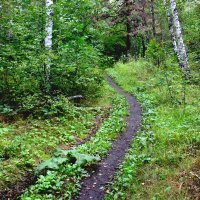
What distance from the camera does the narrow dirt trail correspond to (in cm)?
603

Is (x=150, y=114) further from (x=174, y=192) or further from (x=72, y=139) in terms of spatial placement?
(x=174, y=192)

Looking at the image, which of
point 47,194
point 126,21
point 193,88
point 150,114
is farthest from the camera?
point 126,21

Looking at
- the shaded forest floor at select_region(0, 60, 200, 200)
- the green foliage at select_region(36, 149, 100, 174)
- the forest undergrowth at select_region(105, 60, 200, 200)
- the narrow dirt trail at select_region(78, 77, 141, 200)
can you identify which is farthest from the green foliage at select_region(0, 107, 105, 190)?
the forest undergrowth at select_region(105, 60, 200, 200)

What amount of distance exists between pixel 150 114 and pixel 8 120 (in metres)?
5.45

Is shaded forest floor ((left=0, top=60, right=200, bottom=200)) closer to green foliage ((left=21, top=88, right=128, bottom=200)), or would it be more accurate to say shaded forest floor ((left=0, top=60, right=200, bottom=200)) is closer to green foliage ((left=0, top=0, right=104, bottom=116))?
green foliage ((left=21, top=88, right=128, bottom=200))

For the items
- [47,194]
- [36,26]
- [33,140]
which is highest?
[36,26]

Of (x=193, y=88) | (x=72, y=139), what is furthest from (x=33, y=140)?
(x=193, y=88)

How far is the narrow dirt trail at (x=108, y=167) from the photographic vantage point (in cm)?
603

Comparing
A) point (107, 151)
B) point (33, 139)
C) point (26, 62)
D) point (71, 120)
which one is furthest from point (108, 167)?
point (26, 62)

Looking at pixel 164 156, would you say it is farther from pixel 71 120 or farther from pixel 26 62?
pixel 26 62

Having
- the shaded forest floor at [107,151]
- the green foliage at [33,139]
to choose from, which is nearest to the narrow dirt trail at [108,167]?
the shaded forest floor at [107,151]

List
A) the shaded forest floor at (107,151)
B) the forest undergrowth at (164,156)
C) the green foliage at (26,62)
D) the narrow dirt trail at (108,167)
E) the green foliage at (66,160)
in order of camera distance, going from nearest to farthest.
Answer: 1. the forest undergrowth at (164,156)
2. the shaded forest floor at (107,151)
3. the narrow dirt trail at (108,167)
4. the green foliage at (66,160)
5. the green foliage at (26,62)

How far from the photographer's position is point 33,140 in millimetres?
8266

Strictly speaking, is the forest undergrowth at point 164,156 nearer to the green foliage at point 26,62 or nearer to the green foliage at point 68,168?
the green foliage at point 68,168
